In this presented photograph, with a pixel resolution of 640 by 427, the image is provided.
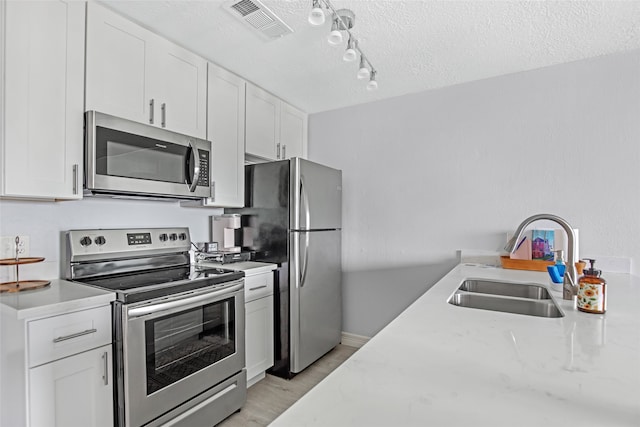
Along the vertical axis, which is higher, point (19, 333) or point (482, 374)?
point (482, 374)

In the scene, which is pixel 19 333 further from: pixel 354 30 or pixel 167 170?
pixel 354 30

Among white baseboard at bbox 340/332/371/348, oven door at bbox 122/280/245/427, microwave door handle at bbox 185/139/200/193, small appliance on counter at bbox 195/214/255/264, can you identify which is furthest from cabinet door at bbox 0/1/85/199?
white baseboard at bbox 340/332/371/348

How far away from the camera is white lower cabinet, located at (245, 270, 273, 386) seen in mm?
2285

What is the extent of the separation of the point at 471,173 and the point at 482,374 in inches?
88.8

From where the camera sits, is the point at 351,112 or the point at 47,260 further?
the point at 351,112

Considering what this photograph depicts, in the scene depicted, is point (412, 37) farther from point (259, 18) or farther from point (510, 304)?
point (510, 304)

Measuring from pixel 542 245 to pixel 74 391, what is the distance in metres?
2.84

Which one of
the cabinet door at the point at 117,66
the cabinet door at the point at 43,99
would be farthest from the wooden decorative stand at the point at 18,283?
the cabinet door at the point at 117,66

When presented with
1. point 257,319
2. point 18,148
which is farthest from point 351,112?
point 18,148

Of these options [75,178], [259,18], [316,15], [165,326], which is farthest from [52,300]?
[259,18]

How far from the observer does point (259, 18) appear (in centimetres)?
183

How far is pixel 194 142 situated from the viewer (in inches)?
84.3

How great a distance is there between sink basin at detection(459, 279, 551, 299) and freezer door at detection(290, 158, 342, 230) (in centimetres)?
123

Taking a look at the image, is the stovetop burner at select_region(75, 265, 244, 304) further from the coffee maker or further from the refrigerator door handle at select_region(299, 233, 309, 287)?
the refrigerator door handle at select_region(299, 233, 309, 287)
